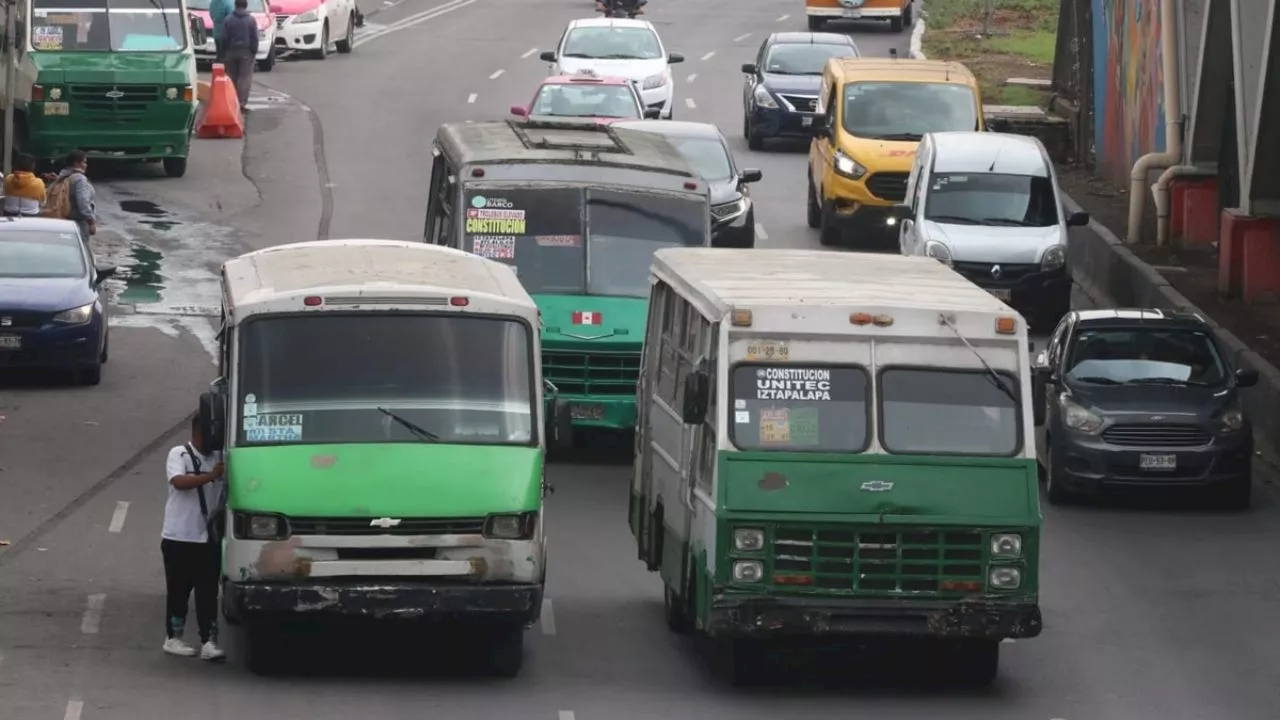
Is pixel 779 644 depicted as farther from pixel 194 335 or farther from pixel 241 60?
pixel 241 60

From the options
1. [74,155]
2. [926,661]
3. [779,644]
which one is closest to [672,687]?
[779,644]

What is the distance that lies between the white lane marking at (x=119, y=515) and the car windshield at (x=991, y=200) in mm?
11913

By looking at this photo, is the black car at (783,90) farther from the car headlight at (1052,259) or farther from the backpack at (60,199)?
the backpack at (60,199)

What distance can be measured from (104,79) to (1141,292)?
15.0 metres

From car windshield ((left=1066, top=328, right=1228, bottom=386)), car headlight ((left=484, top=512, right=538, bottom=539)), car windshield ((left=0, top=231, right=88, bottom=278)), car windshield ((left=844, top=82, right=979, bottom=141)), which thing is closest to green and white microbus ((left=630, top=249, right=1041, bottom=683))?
car headlight ((left=484, top=512, right=538, bottom=539))

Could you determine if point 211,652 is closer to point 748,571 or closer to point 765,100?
point 748,571

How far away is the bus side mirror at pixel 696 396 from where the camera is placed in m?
14.3

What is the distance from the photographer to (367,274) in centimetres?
1529

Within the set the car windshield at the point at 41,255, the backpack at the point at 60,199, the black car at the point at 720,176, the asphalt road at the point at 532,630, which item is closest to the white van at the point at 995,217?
the black car at the point at 720,176

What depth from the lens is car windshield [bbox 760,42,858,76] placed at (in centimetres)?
4028

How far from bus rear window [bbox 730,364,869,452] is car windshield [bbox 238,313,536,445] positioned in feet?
4.41

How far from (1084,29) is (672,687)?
29.9 metres

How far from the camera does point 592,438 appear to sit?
2256 centimetres

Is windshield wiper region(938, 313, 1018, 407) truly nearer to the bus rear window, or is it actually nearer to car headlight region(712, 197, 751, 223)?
the bus rear window
